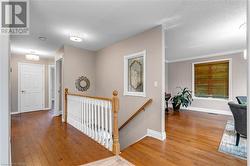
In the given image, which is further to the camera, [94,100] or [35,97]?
[35,97]

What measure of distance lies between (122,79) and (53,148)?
8.18 feet

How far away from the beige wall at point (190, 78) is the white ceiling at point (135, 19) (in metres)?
1.42

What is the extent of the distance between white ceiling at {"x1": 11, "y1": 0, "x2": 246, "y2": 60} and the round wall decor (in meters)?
1.51

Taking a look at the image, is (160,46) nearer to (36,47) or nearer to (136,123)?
(136,123)

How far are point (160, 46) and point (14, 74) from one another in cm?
602

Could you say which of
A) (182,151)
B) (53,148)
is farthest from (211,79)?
(53,148)

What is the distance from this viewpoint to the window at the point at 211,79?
5.53 m

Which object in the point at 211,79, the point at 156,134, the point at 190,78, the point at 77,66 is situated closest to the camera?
the point at 156,134

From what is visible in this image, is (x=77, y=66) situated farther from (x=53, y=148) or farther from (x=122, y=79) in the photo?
(x=53, y=148)

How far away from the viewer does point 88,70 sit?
5324mm

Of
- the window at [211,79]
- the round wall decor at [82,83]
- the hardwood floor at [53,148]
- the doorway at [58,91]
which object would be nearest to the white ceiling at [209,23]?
the window at [211,79]

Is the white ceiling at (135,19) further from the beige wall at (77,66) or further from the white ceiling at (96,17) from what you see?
the beige wall at (77,66)

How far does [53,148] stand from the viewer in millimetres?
2559

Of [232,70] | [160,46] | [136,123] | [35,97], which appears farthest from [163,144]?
[35,97]
